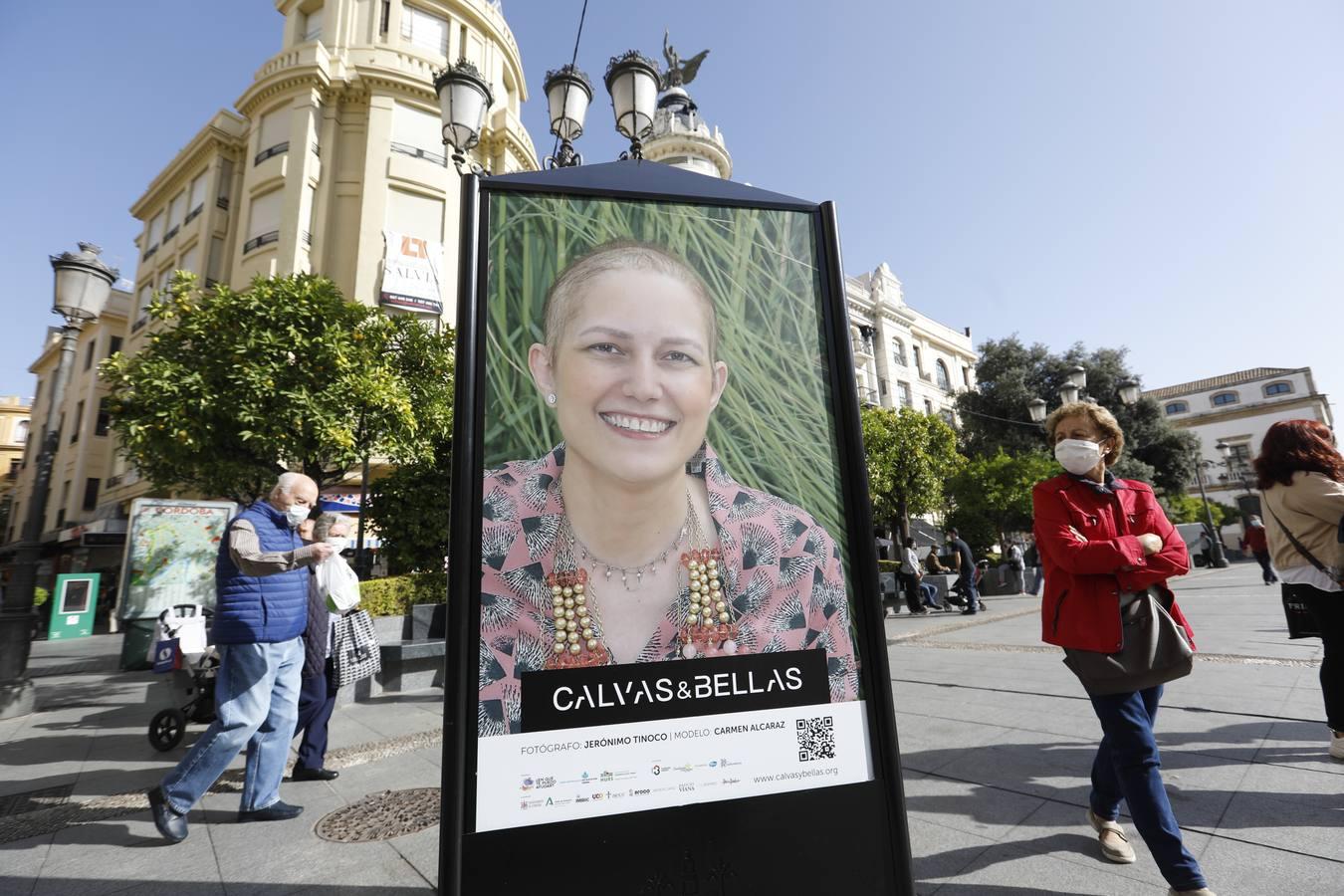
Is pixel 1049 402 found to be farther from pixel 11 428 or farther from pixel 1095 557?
pixel 11 428

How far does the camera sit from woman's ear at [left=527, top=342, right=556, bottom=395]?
6.17ft

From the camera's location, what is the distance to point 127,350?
28.0 meters

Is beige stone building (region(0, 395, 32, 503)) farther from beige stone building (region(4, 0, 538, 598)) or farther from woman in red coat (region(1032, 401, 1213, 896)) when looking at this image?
woman in red coat (region(1032, 401, 1213, 896))

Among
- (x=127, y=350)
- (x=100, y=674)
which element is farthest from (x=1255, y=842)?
(x=127, y=350)

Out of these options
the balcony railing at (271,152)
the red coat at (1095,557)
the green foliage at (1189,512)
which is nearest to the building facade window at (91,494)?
the balcony railing at (271,152)

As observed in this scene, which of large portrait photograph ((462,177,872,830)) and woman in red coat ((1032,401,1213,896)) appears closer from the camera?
large portrait photograph ((462,177,872,830))

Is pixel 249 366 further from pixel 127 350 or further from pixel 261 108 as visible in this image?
pixel 127 350

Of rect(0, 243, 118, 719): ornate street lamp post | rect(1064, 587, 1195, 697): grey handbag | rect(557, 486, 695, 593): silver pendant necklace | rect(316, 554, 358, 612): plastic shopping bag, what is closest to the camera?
rect(557, 486, 695, 593): silver pendant necklace

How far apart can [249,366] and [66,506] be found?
30995 mm

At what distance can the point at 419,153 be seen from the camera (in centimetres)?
2180

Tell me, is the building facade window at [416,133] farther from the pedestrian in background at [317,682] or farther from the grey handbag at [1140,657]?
the grey handbag at [1140,657]

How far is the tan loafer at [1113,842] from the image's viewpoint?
8.09 ft

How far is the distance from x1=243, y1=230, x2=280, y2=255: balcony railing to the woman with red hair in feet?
81.2

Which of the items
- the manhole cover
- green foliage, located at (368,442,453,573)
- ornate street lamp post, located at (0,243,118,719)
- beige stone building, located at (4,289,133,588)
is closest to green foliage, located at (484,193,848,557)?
the manhole cover
